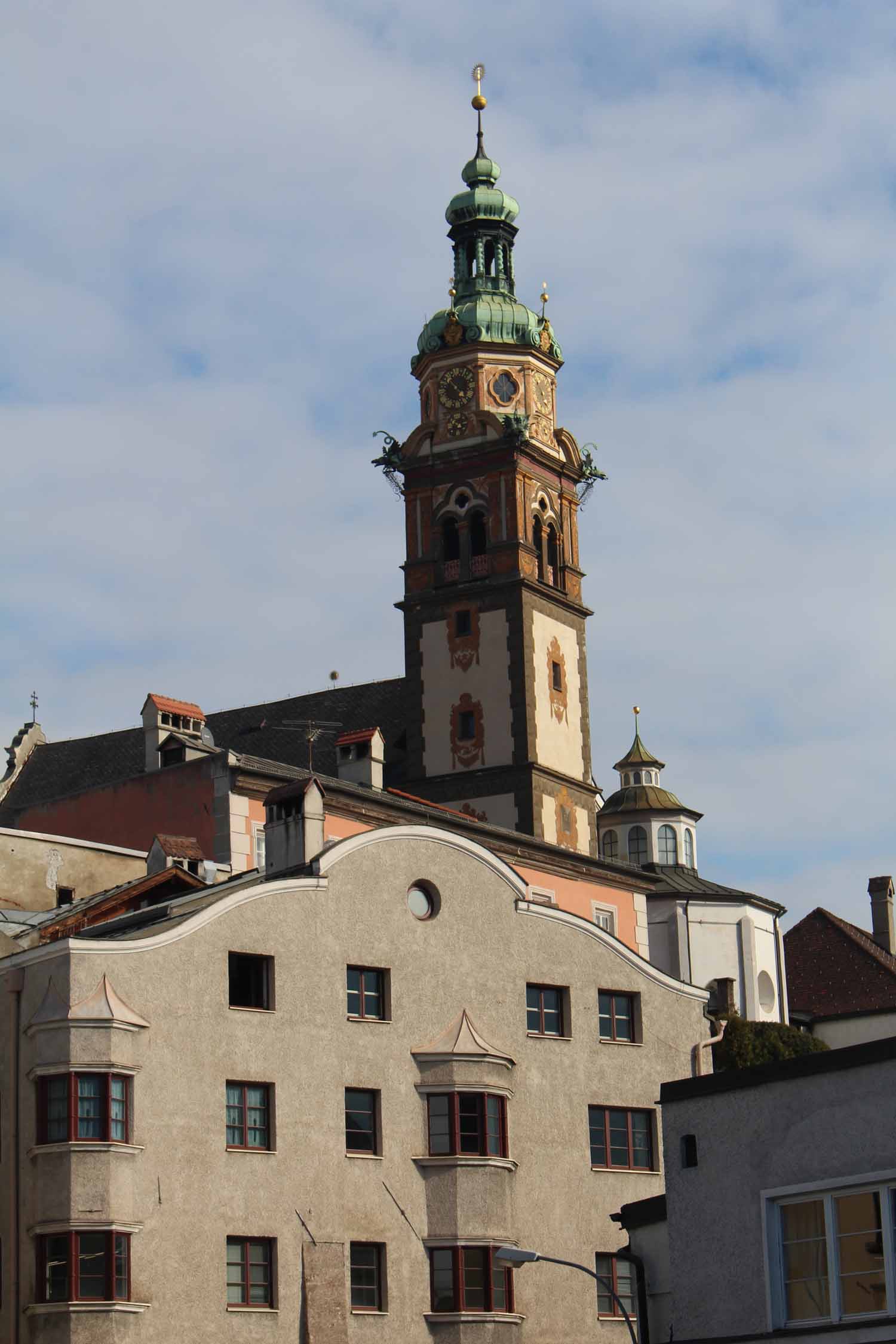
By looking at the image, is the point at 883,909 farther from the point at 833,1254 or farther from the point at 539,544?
the point at 833,1254

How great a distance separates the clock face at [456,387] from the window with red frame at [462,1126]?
52.2 m

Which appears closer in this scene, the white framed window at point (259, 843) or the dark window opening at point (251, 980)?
the dark window opening at point (251, 980)

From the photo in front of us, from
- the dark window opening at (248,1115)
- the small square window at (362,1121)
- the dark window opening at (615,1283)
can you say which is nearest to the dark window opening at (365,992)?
the small square window at (362,1121)

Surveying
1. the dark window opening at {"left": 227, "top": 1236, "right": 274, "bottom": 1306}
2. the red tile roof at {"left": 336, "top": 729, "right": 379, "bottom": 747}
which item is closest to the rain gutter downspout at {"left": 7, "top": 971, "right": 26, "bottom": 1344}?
the dark window opening at {"left": 227, "top": 1236, "right": 274, "bottom": 1306}

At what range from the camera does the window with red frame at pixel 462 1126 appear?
5581cm

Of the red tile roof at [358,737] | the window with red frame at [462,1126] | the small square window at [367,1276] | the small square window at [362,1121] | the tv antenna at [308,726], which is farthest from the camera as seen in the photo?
the tv antenna at [308,726]

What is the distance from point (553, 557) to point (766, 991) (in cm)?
1982

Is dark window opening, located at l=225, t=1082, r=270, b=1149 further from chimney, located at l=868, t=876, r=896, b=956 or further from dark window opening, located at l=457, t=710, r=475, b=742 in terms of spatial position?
chimney, located at l=868, t=876, r=896, b=956

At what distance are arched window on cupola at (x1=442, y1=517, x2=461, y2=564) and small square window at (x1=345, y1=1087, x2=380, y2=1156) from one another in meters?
49.2

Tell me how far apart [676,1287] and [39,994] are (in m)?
17.2

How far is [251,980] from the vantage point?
54.3 metres

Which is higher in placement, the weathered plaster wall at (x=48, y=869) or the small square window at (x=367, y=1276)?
the weathered plaster wall at (x=48, y=869)

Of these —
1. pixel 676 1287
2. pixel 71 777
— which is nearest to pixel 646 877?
pixel 71 777

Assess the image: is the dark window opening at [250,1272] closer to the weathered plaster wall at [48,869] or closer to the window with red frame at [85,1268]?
the window with red frame at [85,1268]
